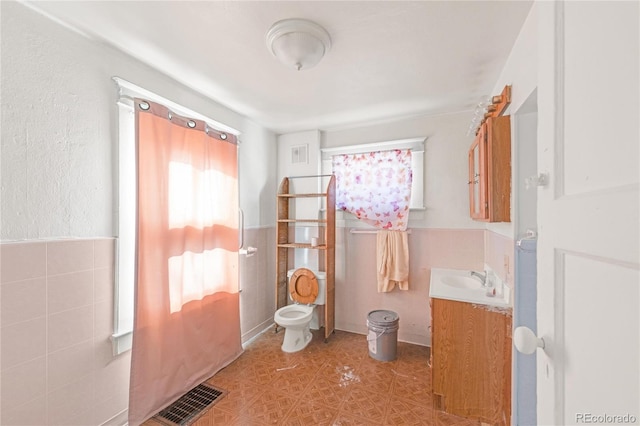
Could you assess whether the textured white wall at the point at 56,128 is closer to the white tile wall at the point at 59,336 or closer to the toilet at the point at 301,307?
the white tile wall at the point at 59,336

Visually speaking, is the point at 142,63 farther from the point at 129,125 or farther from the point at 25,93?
the point at 25,93

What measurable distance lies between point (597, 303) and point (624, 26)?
1.38ft

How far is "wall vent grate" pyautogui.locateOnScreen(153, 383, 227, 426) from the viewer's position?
1.76 metres

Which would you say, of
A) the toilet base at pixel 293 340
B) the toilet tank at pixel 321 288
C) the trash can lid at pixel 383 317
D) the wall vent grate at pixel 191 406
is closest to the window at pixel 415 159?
the trash can lid at pixel 383 317

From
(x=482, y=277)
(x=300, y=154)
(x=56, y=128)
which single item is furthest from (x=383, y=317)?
(x=56, y=128)

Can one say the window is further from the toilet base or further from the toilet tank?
the toilet base

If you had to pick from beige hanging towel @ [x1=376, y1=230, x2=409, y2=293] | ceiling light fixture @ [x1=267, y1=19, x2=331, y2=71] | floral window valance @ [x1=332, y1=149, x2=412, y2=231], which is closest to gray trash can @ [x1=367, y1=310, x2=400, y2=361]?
beige hanging towel @ [x1=376, y1=230, x2=409, y2=293]

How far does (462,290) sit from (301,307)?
5.51 feet

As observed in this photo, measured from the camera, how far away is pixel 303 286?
297 cm

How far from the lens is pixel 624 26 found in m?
0.37

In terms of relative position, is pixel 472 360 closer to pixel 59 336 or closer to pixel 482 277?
pixel 482 277

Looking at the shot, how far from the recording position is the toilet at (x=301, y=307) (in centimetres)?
267

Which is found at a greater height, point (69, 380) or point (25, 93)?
point (25, 93)

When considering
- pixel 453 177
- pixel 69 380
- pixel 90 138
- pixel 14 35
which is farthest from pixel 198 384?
pixel 453 177
